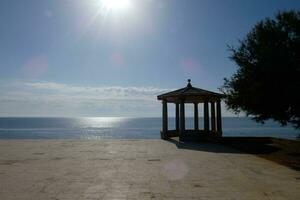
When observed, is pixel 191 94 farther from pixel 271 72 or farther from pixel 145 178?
pixel 145 178

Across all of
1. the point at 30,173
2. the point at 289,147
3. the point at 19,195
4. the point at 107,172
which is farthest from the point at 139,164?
the point at 289,147

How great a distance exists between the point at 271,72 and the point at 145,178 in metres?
8.35

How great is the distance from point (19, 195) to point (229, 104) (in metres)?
14.0

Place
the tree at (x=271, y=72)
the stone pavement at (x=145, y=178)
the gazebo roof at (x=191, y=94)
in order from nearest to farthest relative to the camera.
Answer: the stone pavement at (x=145, y=178), the tree at (x=271, y=72), the gazebo roof at (x=191, y=94)

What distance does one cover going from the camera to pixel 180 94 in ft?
78.4

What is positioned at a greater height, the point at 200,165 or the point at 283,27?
the point at 283,27

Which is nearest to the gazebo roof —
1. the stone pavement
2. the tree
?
the tree

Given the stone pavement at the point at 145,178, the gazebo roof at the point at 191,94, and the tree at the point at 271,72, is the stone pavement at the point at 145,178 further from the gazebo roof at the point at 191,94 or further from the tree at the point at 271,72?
the gazebo roof at the point at 191,94

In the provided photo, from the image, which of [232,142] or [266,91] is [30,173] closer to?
[266,91]

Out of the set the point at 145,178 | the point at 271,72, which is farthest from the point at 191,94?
Result: the point at 145,178

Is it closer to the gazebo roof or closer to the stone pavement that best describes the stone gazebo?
the gazebo roof

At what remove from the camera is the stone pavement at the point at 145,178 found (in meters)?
8.38

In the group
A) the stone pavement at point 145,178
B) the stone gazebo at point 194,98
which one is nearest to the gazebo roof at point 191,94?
the stone gazebo at point 194,98

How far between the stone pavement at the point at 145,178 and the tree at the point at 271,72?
3310mm
